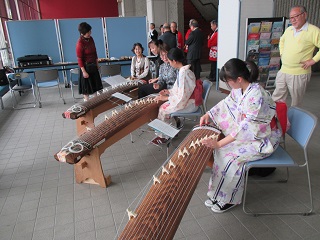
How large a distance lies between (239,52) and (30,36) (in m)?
4.89

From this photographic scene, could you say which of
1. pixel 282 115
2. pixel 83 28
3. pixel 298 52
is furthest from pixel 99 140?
pixel 298 52

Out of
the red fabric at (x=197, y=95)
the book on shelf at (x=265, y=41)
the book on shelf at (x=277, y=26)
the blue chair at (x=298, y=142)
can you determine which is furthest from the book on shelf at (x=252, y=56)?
the blue chair at (x=298, y=142)

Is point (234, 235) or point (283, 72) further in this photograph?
point (283, 72)

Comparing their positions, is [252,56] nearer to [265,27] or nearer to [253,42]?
[253,42]

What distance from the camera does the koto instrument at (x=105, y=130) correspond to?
77.5 inches

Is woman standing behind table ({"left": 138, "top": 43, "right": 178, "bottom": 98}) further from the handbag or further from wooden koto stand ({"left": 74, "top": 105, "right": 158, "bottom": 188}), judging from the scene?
the handbag

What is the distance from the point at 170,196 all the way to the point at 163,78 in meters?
2.40

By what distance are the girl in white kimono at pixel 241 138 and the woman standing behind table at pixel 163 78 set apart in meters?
1.54

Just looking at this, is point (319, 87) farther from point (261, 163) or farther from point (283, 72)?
point (261, 163)

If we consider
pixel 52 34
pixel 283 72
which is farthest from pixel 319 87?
pixel 52 34

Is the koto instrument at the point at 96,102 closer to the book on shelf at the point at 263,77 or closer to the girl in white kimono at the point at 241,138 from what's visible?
the girl in white kimono at the point at 241,138

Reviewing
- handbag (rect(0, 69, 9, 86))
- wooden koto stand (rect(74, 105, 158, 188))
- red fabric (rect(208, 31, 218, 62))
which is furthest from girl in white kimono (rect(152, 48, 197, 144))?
red fabric (rect(208, 31, 218, 62))

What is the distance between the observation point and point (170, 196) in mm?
1380

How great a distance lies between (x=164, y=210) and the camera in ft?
4.22
